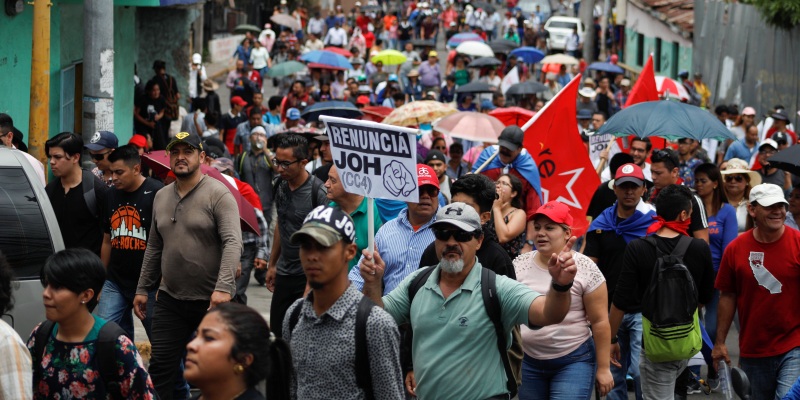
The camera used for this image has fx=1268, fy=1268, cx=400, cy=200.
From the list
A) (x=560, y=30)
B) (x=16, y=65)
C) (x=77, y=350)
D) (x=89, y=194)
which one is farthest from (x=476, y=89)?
(x=560, y=30)

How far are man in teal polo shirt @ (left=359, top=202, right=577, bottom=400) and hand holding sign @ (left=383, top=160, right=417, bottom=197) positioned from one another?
0.54m

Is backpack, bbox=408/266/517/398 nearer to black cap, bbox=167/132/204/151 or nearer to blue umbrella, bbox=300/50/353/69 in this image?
black cap, bbox=167/132/204/151

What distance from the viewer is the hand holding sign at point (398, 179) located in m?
6.43

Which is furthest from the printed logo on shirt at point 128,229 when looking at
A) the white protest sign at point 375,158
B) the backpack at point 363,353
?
the backpack at point 363,353

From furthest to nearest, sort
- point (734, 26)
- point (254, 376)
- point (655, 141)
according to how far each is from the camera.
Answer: point (734, 26)
point (655, 141)
point (254, 376)

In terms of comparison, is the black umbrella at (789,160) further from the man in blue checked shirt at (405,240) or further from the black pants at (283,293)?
the black pants at (283,293)

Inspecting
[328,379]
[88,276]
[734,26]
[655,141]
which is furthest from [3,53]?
[734,26]

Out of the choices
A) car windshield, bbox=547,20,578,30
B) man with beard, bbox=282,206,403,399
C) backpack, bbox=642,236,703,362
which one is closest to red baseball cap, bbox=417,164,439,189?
backpack, bbox=642,236,703,362

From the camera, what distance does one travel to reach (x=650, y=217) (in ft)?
29.1

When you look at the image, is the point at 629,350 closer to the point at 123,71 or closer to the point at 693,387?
the point at 693,387

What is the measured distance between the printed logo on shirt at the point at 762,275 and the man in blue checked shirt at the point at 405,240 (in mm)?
1933

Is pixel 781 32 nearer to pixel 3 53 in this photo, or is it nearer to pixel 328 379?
pixel 3 53

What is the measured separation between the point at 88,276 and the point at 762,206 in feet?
13.3

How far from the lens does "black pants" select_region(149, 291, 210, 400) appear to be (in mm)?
7777
